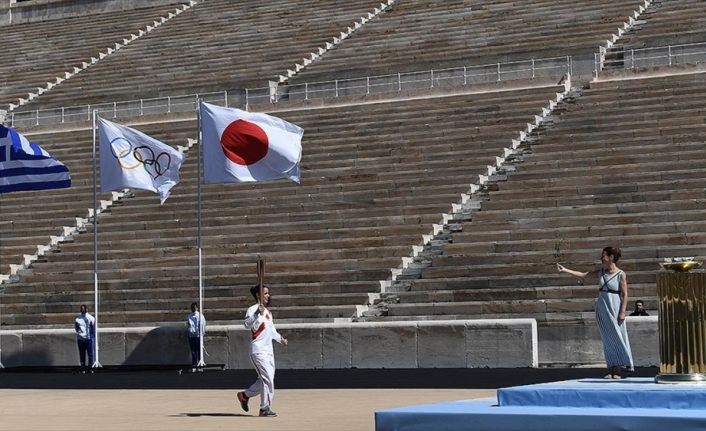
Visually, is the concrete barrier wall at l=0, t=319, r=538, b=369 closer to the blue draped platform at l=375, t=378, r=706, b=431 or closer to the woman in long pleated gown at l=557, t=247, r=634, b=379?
the woman in long pleated gown at l=557, t=247, r=634, b=379

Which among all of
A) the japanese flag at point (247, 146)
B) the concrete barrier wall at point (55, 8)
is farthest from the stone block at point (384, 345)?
the concrete barrier wall at point (55, 8)

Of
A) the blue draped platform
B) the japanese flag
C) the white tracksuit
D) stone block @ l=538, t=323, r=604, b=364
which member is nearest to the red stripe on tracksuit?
the white tracksuit

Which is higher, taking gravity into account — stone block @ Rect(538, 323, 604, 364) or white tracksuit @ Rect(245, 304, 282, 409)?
white tracksuit @ Rect(245, 304, 282, 409)

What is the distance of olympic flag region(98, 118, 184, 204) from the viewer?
23.6 m

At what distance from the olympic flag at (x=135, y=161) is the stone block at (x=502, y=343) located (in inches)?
221

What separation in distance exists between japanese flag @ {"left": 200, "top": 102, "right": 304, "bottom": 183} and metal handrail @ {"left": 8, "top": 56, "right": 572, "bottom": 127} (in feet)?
42.3

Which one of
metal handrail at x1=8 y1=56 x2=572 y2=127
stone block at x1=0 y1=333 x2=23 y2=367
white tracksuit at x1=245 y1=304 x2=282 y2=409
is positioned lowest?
stone block at x1=0 y1=333 x2=23 y2=367

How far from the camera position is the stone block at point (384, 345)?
21844 mm

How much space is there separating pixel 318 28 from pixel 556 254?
21.4m

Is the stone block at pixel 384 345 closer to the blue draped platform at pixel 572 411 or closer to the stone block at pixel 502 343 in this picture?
the stone block at pixel 502 343

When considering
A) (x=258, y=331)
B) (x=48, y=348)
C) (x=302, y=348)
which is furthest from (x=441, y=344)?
(x=48, y=348)

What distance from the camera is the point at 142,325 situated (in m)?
25.6

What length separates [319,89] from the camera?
36438mm

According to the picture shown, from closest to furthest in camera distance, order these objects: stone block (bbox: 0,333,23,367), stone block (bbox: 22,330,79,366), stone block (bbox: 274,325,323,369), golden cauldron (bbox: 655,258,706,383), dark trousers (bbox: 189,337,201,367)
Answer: golden cauldron (bbox: 655,258,706,383) < stone block (bbox: 274,325,323,369) < dark trousers (bbox: 189,337,201,367) < stone block (bbox: 22,330,79,366) < stone block (bbox: 0,333,23,367)
